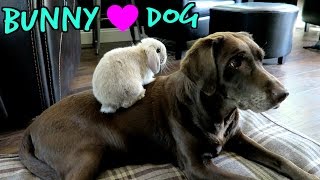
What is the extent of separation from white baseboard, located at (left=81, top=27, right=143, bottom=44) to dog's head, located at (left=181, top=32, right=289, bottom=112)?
297cm

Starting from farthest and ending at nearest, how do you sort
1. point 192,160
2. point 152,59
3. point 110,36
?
point 110,36, point 152,59, point 192,160

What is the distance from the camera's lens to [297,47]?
3883 mm

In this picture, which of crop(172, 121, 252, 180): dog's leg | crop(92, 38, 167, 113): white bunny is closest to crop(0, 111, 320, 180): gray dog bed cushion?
crop(172, 121, 252, 180): dog's leg

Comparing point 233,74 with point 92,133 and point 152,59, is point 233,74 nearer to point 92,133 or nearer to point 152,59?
point 152,59

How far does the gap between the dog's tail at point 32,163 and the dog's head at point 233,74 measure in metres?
0.62

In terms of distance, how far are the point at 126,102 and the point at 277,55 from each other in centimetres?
208

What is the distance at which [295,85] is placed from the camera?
8.64ft

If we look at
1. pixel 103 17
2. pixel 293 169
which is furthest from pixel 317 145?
pixel 103 17

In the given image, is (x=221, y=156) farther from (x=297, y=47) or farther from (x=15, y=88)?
(x=297, y=47)

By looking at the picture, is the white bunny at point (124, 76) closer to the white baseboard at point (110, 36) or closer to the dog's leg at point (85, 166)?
the dog's leg at point (85, 166)

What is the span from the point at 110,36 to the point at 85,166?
118 inches

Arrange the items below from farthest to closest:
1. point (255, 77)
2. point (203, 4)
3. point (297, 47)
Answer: point (297, 47), point (203, 4), point (255, 77)

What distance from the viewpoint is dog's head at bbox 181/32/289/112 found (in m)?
1.11

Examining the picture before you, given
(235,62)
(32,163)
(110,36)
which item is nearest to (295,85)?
(235,62)
